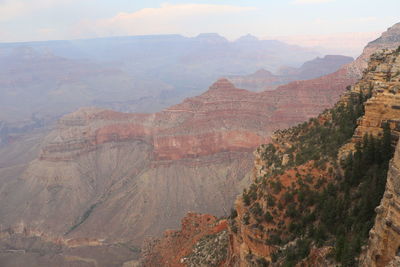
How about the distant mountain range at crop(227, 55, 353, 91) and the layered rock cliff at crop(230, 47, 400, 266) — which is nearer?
the layered rock cliff at crop(230, 47, 400, 266)

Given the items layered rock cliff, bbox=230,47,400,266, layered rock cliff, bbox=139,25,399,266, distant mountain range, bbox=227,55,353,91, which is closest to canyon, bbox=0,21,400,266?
layered rock cliff, bbox=139,25,399,266

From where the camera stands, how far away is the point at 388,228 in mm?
8680

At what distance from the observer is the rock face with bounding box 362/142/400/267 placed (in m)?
8.54

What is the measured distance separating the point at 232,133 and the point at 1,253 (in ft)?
157

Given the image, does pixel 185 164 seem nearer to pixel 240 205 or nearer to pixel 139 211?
pixel 139 211

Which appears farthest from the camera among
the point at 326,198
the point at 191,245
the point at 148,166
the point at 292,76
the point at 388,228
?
the point at 292,76

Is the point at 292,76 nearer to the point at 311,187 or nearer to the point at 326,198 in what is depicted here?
the point at 311,187

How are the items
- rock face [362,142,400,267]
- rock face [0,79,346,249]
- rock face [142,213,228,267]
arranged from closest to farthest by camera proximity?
rock face [362,142,400,267], rock face [142,213,228,267], rock face [0,79,346,249]

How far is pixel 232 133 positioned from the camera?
74.6 m

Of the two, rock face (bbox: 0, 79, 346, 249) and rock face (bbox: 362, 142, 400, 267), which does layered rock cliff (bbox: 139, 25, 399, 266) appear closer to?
rock face (bbox: 362, 142, 400, 267)

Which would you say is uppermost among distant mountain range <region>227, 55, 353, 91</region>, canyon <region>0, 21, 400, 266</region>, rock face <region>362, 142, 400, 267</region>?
rock face <region>362, 142, 400, 267</region>

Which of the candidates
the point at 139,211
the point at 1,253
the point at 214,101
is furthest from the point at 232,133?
the point at 1,253

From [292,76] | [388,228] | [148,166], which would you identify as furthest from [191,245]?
[292,76]

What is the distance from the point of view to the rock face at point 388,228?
854cm
